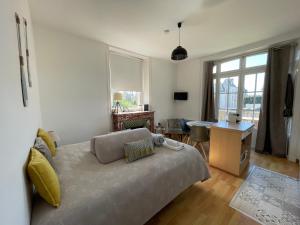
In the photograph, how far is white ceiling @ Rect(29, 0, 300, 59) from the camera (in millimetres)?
1944

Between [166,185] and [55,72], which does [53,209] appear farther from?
[55,72]

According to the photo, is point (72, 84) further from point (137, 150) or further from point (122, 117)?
point (137, 150)

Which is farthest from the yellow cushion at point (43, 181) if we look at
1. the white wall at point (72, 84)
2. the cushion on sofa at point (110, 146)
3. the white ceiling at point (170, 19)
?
the white ceiling at point (170, 19)

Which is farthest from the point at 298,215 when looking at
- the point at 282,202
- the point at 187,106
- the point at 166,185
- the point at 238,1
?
the point at 187,106

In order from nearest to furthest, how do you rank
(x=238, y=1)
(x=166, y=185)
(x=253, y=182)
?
(x=166, y=185) → (x=238, y=1) → (x=253, y=182)

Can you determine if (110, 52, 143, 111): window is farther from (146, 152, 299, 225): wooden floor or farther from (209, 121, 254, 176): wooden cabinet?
(146, 152, 299, 225): wooden floor

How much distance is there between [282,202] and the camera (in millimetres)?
1802

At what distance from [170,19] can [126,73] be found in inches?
80.6

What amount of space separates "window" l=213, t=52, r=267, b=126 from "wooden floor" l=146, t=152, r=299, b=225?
1639 millimetres

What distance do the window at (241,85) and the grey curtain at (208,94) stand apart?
145mm

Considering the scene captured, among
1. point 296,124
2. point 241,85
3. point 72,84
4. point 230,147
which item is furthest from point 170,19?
point 296,124

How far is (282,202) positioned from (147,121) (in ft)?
10.2

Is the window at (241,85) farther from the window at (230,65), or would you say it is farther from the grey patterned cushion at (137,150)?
the grey patterned cushion at (137,150)

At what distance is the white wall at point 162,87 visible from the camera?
453 centimetres
